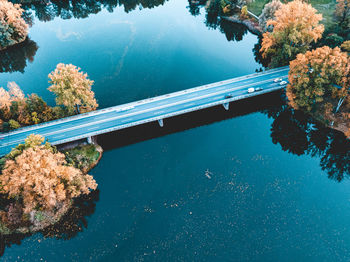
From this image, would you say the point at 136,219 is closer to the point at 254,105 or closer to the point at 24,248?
the point at 24,248

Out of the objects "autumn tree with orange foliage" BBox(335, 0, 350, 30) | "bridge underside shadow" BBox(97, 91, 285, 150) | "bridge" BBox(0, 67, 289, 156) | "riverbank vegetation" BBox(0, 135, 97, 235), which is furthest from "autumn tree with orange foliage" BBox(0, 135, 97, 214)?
"autumn tree with orange foliage" BBox(335, 0, 350, 30)

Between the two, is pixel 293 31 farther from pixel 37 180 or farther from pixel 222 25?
pixel 37 180

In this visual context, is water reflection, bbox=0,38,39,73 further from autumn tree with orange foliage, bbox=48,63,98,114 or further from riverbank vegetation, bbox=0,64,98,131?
autumn tree with orange foliage, bbox=48,63,98,114

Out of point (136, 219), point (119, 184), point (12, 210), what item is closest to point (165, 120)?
point (119, 184)

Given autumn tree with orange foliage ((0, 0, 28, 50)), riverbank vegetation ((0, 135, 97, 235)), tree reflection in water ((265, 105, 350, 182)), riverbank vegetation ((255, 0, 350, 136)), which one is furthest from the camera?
autumn tree with orange foliage ((0, 0, 28, 50))

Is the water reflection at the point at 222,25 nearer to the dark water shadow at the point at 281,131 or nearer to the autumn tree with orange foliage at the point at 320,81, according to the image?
the dark water shadow at the point at 281,131
